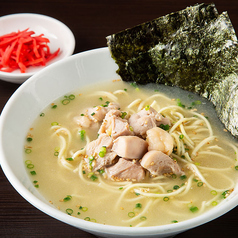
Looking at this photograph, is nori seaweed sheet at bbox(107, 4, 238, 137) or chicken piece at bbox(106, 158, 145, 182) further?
nori seaweed sheet at bbox(107, 4, 238, 137)

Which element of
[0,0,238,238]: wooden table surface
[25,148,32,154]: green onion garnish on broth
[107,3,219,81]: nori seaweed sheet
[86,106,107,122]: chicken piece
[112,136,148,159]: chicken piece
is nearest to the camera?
[112,136,148,159]: chicken piece

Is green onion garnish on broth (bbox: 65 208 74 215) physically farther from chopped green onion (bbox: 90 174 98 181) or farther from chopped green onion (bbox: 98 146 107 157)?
chopped green onion (bbox: 98 146 107 157)

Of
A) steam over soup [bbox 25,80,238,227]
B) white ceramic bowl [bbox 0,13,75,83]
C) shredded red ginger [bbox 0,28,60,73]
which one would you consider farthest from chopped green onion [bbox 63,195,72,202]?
white ceramic bowl [bbox 0,13,75,83]

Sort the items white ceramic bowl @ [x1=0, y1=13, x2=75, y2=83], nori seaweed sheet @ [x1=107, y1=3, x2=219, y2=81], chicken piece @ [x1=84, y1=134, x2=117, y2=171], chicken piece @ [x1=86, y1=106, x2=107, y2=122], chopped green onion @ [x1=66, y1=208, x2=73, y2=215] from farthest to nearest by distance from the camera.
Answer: white ceramic bowl @ [x1=0, y1=13, x2=75, y2=83], nori seaweed sheet @ [x1=107, y1=3, x2=219, y2=81], chicken piece @ [x1=86, y1=106, x2=107, y2=122], chicken piece @ [x1=84, y1=134, x2=117, y2=171], chopped green onion @ [x1=66, y1=208, x2=73, y2=215]

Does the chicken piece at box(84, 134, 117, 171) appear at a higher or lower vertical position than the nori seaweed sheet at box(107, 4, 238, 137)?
lower

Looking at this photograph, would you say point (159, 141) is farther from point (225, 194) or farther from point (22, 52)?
point (22, 52)

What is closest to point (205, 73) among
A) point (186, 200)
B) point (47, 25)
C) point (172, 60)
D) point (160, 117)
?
point (172, 60)
